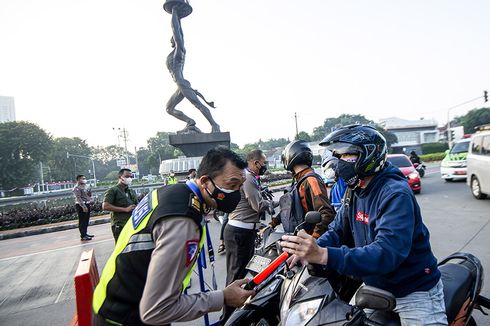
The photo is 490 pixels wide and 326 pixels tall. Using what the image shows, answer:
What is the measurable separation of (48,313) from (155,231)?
397 cm

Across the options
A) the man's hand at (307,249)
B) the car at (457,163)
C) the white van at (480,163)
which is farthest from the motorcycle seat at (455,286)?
the car at (457,163)

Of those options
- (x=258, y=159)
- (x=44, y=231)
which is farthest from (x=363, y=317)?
(x=44, y=231)

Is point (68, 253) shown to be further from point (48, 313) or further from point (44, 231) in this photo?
point (44, 231)

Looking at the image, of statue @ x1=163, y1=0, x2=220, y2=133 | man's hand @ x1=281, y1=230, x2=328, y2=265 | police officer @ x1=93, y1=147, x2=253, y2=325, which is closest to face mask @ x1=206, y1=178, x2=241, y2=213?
police officer @ x1=93, y1=147, x2=253, y2=325

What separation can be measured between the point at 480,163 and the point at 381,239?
8992 mm

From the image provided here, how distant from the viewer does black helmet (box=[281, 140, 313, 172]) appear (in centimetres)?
329

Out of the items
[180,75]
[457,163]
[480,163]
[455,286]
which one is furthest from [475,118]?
[455,286]

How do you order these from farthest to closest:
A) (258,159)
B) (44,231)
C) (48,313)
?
1. (44,231)
2. (258,159)
3. (48,313)

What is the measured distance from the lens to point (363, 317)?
147 centimetres

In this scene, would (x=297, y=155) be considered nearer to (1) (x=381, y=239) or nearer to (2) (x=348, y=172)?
(2) (x=348, y=172)

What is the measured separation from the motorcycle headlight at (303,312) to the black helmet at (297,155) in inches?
71.7

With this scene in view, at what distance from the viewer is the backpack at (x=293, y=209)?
3133 millimetres

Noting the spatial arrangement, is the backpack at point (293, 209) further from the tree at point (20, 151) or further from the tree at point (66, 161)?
the tree at point (66, 161)

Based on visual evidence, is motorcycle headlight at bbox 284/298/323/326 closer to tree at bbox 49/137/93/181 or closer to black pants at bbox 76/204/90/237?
black pants at bbox 76/204/90/237
